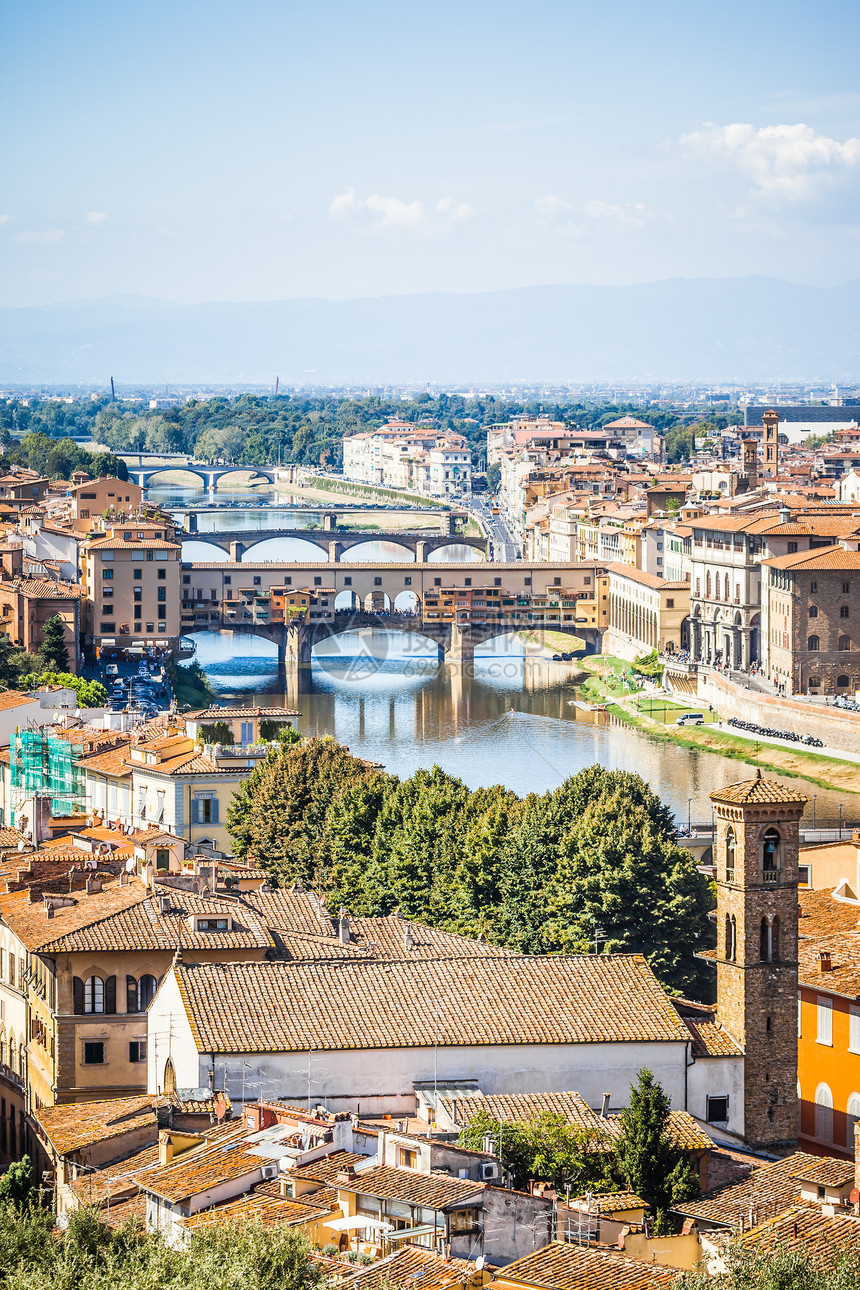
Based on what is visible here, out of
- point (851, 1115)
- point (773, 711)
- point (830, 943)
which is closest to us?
point (851, 1115)

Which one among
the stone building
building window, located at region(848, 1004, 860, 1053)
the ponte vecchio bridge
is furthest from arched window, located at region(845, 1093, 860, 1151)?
the ponte vecchio bridge

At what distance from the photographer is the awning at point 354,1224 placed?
8.01 meters

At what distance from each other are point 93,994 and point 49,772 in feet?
31.8

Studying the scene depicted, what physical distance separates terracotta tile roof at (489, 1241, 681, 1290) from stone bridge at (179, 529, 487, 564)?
50.5 m

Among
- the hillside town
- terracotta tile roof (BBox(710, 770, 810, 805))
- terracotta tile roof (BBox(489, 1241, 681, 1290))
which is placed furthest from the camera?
terracotta tile roof (BBox(710, 770, 810, 805))

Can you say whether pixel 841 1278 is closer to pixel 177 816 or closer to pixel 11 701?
pixel 177 816

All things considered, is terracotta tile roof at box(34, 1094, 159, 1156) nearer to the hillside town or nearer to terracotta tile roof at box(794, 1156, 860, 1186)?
the hillside town

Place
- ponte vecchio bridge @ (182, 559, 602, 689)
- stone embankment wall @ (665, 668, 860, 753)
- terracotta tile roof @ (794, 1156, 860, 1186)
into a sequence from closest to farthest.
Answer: terracotta tile roof @ (794, 1156, 860, 1186)
stone embankment wall @ (665, 668, 860, 753)
ponte vecchio bridge @ (182, 559, 602, 689)

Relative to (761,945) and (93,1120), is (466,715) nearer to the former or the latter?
(761,945)

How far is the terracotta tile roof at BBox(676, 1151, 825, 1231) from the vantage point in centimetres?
938

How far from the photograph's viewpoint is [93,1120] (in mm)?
10367

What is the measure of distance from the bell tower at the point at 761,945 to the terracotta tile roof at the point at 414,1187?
3935mm

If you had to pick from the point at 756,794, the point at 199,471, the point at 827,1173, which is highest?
the point at 756,794

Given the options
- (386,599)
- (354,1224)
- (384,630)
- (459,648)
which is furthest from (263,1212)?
(386,599)
